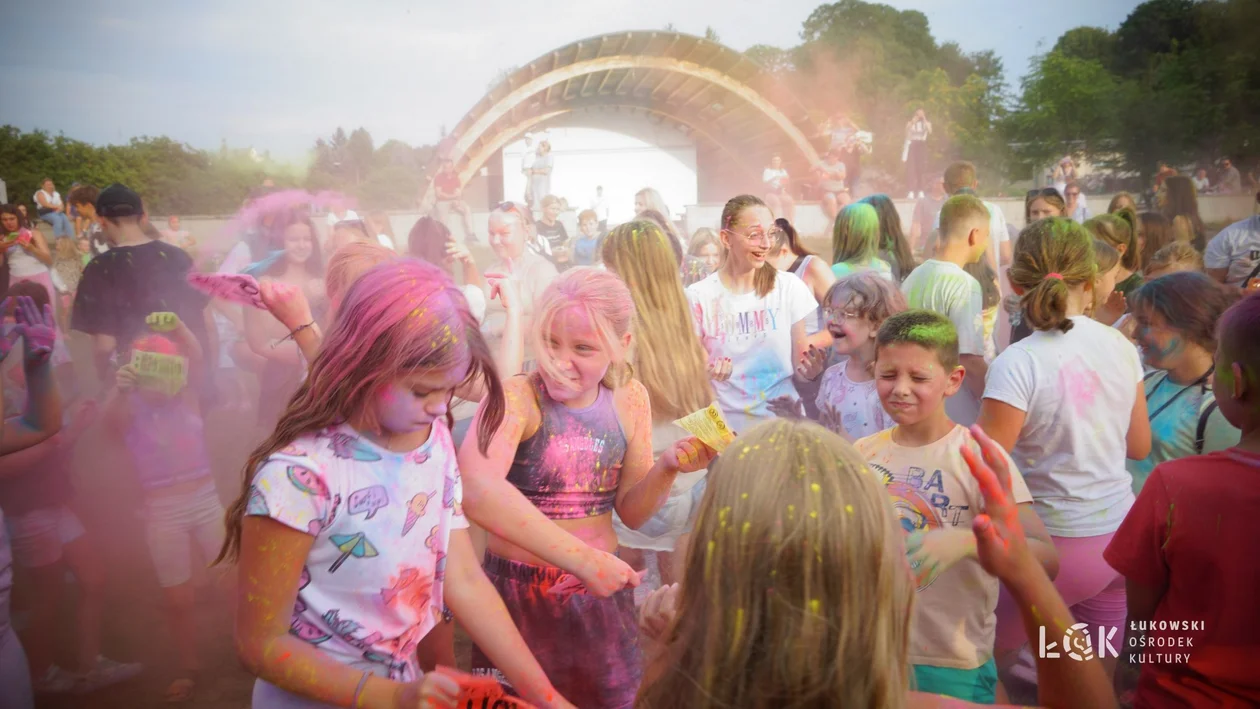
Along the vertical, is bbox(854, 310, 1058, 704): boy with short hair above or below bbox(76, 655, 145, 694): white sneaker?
above

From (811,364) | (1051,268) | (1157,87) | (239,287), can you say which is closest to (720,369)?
(811,364)

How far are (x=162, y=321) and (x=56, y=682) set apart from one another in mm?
1639

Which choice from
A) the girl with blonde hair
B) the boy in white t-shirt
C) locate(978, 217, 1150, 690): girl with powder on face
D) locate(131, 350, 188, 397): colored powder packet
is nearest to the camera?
the girl with blonde hair

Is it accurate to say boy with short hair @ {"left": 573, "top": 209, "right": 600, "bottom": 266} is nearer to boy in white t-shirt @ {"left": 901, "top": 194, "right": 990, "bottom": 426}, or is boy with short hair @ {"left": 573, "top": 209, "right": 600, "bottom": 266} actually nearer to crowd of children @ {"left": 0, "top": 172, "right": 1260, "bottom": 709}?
crowd of children @ {"left": 0, "top": 172, "right": 1260, "bottom": 709}

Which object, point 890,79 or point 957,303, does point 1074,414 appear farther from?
point 890,79

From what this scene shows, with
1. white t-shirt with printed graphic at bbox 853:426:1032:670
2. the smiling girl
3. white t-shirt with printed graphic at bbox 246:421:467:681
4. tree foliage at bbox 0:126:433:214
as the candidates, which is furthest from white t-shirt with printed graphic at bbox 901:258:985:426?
tree foliage at bbox 0:126:433:214

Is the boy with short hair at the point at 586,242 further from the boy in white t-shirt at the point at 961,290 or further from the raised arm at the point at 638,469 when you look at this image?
the raised arm at the point at 638,469

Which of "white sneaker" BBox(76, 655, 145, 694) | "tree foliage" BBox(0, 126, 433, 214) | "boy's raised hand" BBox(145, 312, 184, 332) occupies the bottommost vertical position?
"white sneaker" BBox(76, 655, 145, 694)

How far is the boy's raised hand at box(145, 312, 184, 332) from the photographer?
11.2ft

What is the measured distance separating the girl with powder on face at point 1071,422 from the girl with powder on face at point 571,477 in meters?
1.24

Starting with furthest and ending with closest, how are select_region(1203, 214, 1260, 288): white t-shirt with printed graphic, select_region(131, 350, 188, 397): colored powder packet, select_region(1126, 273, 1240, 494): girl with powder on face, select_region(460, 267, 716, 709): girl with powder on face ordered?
select_region(1203, 214, 1260, 288): white t-shirt with printed graphic, select_region(131, 350, 188, 397): colored powder packet, select_region(1126, 273, 1240, 494): girl with powder on face, select_region(460, 267, 716, 709): girl with powder on face

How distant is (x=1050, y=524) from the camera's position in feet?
8.22

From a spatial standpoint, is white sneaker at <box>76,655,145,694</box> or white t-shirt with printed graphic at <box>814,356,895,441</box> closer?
white t-shirt with printed graphic at <box>814,356,895,441</box>

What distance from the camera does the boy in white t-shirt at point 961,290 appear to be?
3.36m
